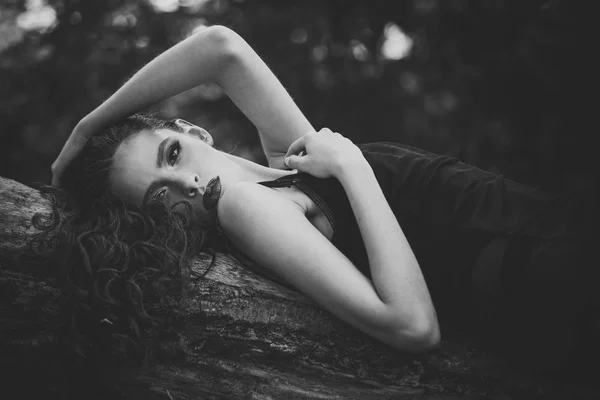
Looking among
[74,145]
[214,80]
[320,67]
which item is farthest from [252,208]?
[320,67]

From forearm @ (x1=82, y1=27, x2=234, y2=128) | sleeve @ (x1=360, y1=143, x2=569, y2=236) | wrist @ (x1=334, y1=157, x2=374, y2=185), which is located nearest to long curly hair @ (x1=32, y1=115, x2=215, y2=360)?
forearm @ (x1=82, y1=27, x2=234, y2=128)

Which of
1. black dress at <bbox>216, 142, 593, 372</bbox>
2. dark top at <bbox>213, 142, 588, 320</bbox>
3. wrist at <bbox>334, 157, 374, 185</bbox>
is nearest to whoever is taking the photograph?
black dress at <bbox>216, 142, 593, 372</bbox>

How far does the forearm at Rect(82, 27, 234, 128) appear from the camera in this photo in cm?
236

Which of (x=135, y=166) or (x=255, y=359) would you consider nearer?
(x=255, y=359)

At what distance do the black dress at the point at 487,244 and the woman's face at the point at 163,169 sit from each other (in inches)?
15.0

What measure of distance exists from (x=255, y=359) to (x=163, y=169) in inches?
39.4

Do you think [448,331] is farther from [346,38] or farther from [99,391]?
[346,38]

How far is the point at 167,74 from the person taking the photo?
237cm

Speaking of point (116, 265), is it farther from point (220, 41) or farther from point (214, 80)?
point (220, 41)

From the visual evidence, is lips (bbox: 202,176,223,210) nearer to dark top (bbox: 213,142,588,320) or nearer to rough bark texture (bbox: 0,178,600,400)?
dark top (bbox: 213,142,588,320)

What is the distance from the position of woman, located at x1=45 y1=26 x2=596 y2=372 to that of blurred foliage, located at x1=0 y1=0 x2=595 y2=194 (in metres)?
0.94

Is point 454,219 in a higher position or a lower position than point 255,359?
higher

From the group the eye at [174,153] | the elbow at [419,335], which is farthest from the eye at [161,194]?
the elbow at [419,335]

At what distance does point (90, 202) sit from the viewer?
7.27 ft
